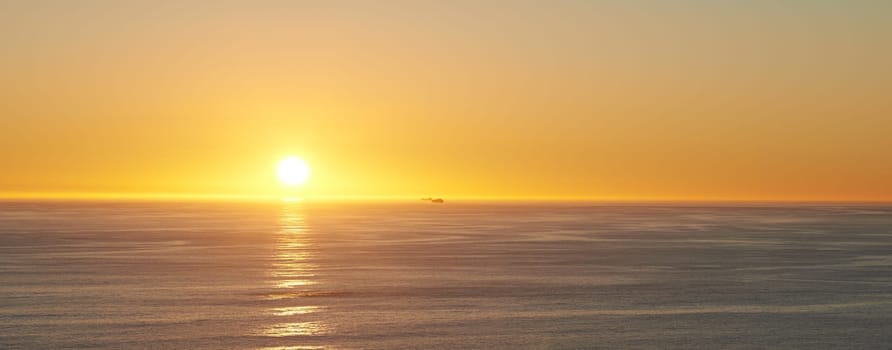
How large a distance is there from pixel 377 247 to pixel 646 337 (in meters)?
36.0

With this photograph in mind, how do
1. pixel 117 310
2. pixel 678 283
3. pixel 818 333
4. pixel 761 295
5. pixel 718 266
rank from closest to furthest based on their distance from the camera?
pixel 818 333 → pixel 117 310 → pixel 761 295 → pixel 678 283 → pixel 718 266

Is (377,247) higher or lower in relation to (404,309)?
higher

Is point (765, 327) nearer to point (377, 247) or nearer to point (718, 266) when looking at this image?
point (718, 266)

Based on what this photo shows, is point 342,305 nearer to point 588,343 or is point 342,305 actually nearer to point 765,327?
point 588,343

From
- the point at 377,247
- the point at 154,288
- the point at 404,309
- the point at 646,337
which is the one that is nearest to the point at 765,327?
the point at 646,337

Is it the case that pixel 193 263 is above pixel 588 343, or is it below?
above

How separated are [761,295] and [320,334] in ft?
→ 49.5

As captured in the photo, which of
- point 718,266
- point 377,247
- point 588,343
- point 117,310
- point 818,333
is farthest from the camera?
point 377,247

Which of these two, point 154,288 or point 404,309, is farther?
point 154,288

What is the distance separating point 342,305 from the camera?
29.2 metres

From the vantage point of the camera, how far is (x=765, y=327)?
2528 cm

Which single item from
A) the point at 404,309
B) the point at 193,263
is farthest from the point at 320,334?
the point at 193,263

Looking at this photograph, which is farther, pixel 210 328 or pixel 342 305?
pixel 342 305

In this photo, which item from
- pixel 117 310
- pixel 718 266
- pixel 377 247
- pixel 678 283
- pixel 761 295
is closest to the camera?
pixel 117 310
